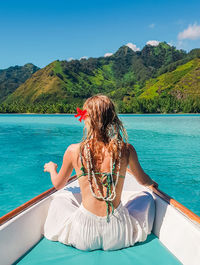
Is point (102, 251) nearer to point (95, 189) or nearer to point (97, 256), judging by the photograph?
point (97, 256)

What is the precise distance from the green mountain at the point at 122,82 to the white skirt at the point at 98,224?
33.8 metres

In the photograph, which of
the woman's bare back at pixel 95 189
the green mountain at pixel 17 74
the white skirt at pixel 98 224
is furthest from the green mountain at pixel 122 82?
the green mountain at pixel 17 74

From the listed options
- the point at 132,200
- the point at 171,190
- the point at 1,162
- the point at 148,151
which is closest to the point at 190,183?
the point at 171,190

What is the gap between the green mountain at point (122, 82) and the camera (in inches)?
1943

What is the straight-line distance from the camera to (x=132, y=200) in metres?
1.91

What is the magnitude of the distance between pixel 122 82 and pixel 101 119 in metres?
99.4

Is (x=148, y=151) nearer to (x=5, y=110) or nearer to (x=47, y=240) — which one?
(x=47, y=240)

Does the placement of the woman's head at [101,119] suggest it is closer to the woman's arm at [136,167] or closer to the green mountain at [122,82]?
the woman's arm at [136,167]

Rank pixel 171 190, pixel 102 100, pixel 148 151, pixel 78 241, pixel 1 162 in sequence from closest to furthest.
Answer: pixel 102 100 < pixel 78 241 < pixel 171 190 < pixel 1 162 < pixel 148 151

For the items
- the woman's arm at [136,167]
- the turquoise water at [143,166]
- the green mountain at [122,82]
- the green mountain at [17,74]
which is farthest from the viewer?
the green mountain at [17,74]

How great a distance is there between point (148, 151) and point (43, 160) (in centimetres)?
Result: 390

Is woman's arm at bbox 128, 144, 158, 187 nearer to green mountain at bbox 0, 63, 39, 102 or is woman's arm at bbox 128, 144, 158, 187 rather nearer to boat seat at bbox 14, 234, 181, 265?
boat seat at bbox 14, 234, 181, 265

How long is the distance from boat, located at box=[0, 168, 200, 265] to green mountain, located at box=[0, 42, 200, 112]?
3382 centimetres

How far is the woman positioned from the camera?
4.93 feet
